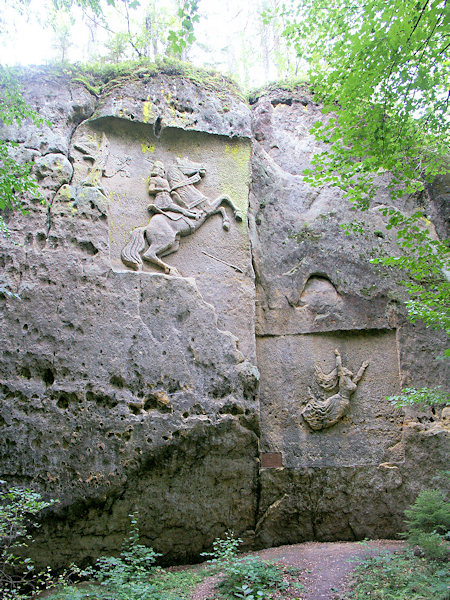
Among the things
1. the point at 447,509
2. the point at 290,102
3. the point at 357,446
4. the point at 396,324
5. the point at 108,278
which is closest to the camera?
the point at 447,509

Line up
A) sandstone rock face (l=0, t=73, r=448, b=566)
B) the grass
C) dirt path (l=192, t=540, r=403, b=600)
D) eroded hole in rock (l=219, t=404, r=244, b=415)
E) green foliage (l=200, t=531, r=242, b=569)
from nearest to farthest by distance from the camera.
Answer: the grass → dirt path (l=192, t=540, r=403, b=600) → green foliage (l=200, t=531, r=242, b=569) → sandstone rock face (l=0, t=73, r=448, b=566) → eroded hole in rock (l=219, t=404, r=244, b=415)

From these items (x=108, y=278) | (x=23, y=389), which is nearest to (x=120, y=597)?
(x=23, y=389)

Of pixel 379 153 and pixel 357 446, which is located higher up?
pixel 379 153

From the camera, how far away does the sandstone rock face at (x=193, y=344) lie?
5570 mm

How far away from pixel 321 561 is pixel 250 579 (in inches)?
44.7

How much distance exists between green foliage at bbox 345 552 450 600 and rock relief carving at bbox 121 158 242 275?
417 centimetres

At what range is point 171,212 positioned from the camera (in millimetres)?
6945

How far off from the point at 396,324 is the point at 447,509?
2629mm

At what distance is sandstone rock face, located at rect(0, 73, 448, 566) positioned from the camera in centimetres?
557

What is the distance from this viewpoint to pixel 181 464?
581 cm

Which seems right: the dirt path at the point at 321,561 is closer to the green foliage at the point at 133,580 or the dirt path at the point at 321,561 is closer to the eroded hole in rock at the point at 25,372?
the green foliage at the point at 133,580

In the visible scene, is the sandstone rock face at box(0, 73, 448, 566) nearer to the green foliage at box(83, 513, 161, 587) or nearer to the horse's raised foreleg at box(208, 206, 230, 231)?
the horse's raised foreleg at box(208, 206, 230, 231)

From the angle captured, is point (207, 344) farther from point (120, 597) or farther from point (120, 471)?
point (120, 597)

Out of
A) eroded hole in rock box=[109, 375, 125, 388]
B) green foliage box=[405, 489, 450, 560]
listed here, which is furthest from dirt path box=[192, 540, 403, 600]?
eroded hole in rock box=[109, 375, 125, 388]
